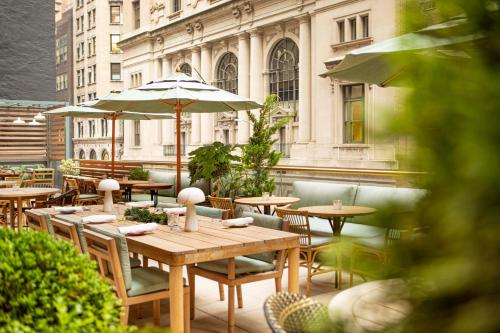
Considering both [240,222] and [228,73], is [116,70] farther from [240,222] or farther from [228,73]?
[240,222]

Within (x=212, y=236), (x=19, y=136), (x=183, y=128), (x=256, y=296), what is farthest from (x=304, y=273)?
(x=183, y=128)

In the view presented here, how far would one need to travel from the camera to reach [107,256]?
441 cm

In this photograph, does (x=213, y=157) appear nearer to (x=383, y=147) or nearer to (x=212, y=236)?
(x=212, y=236)

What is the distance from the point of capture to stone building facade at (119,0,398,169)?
23859 mm

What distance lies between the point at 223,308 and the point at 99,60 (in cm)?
5106

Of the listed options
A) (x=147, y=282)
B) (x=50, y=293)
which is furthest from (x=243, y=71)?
(x=50, y=293)

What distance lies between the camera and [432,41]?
638 millimetres

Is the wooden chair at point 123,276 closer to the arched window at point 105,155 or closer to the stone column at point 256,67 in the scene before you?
the stone column at point 256,67

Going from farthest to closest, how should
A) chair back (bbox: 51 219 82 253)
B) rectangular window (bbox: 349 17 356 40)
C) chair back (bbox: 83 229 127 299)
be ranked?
rectangular window (bbox: 349 17 356 40) < chair back (bbox: 51 219 82 253) < chair back (bbox: 83 229 127 299)

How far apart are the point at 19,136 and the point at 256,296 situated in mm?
18036

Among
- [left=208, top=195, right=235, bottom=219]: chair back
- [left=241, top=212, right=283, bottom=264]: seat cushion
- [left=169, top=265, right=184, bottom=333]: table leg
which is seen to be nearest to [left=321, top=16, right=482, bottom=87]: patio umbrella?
[left=169, top=265, right=184, bottom=333]: table leg

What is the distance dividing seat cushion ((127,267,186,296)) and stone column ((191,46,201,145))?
29.6 m

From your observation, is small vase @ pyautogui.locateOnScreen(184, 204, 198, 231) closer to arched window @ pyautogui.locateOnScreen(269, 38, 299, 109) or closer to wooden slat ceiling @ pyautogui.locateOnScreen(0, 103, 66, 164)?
wooden slat ceiling @ pyautogui.locateOnScreen(0, 103, 66, 164)

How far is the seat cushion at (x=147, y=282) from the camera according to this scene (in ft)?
15.3
